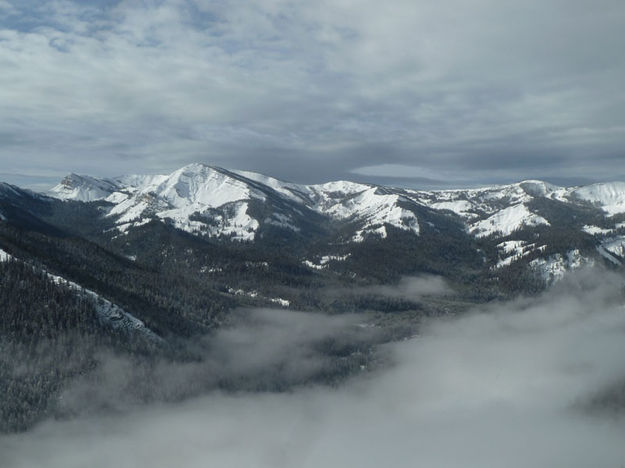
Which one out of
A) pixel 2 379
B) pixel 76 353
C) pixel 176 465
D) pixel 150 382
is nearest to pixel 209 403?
pixel 150 382

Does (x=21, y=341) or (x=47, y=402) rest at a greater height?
(x=21, y=341)

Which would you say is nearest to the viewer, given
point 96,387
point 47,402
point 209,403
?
point 47,402

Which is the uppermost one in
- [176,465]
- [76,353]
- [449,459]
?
[76,353]

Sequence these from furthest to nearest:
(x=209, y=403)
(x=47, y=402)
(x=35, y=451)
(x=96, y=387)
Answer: (x=209, y=403) < (x=96, y=387) < (x=47, y=402) < (x=35, y=451)

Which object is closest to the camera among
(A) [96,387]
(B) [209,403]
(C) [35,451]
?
(C) [35,451]

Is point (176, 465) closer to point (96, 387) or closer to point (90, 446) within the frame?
point (90, 446)

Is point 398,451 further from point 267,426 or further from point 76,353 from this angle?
Result: point 76,353

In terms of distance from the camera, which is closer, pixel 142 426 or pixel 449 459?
pixel 142 426

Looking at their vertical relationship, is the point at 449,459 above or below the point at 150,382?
below

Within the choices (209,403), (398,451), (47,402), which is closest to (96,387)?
(47,402)
